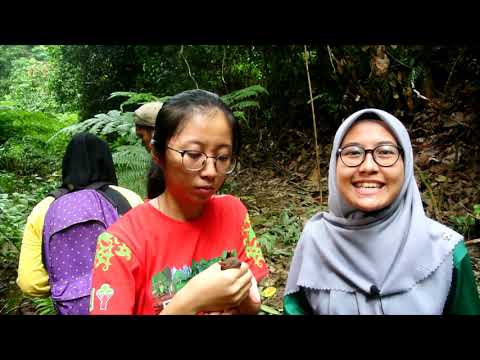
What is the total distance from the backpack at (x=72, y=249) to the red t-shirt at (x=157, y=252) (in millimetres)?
725

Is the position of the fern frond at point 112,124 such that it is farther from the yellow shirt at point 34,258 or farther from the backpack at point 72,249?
the backpack at point 72,249

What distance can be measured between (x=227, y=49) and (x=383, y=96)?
8.75 feet

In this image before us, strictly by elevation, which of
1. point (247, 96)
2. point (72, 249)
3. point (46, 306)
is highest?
point (247, 96)

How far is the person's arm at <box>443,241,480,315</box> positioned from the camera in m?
1.19

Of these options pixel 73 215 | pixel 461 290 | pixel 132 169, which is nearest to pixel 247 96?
pixel 132 169

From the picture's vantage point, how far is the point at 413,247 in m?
1.23

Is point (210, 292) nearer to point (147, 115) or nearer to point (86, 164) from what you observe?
point (86, 164)

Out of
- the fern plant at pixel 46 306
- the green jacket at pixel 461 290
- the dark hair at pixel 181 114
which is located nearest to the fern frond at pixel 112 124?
the fern plant at pixel 46 306

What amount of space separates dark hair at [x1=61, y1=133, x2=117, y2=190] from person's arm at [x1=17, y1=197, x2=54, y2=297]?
5.9 inches

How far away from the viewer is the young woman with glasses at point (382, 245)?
1203 millimetres

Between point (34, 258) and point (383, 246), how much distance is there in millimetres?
1648

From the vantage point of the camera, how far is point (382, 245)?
49.4 inches

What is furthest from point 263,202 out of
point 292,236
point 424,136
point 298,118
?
point 424,136
